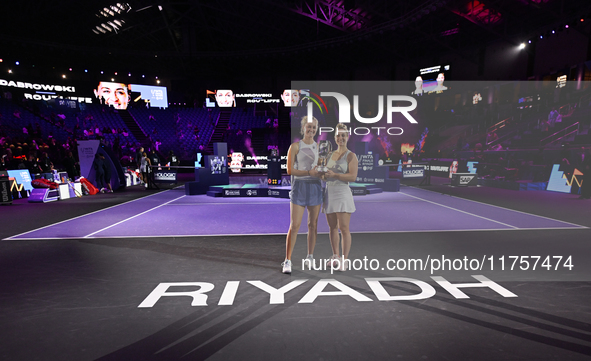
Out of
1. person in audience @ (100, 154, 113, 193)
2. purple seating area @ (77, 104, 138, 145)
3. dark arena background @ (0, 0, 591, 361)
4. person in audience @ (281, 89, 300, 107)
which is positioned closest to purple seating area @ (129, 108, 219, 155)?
dark arena background @ (0, 0, 591, 361)

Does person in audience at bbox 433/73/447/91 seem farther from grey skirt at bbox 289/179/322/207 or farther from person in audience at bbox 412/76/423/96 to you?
grey skirt at bbox 289/179/322/207

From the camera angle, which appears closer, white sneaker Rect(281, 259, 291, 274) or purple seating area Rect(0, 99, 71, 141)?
white sneaker Rect(281, 259, 291, 274)

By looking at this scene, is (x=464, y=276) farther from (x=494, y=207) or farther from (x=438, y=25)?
(x=438, y=25)

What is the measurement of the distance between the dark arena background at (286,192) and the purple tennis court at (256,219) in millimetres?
104

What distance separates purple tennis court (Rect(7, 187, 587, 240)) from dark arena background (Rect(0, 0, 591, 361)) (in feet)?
0.34

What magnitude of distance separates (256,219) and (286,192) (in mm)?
3561

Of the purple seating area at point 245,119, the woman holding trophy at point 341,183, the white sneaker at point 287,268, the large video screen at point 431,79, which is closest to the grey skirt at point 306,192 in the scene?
the woman holding trophy at point 341,183

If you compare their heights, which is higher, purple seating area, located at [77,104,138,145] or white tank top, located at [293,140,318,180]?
purple seating area, located at [77,104,138,145]

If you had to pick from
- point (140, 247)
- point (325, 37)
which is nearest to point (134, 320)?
point (140, 247)

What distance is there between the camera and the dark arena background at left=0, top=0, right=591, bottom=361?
2660 mm

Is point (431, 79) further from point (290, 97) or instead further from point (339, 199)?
point (339, 199)

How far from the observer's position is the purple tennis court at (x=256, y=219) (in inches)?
234

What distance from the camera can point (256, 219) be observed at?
7027 millimetres

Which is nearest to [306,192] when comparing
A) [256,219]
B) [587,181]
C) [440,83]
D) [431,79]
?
[256,219]
